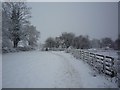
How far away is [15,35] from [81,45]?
45.3 m

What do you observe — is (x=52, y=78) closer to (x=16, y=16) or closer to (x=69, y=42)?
(x=16, y=16)

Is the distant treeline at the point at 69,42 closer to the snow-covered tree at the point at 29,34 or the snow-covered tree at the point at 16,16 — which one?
the snow-covered tree at the point at 29,34

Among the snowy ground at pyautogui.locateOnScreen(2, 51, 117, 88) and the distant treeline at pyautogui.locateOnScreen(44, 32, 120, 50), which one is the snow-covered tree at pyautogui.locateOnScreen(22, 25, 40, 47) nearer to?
the distant treeline at pyautogui.locateOnScreen(44, 32, 120, 50)

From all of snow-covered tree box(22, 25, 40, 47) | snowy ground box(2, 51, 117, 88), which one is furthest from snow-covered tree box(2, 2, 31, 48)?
snowy ground box(2, 51, 117, 88)

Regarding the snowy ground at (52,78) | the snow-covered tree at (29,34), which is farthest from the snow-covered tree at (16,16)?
the snowy ground at (52,78)

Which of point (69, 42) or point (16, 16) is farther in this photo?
point (69, 42)

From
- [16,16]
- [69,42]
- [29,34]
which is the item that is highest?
[16,16]

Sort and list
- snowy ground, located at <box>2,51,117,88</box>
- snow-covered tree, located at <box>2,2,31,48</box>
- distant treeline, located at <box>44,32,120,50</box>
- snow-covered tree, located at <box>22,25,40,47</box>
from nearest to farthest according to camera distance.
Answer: snowy ground, located at <box>2,51,117,88</box> → snow-covered tree, located at <box>2,2,31,48</box> → snow-covered tree, located at <box>22,25,40,47</box> → distant treeline, located at <box>44,32,120,50</box>

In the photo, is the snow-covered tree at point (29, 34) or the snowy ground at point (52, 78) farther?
the snow-covered tree at point (29, 34)

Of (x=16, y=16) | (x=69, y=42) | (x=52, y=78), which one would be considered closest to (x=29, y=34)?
(x=16, y=16)

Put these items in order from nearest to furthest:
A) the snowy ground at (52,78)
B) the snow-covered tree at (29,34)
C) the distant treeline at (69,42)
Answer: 1. the snowy ground at (52,78)
2. the snow-covered tree at (29,34)
3. the distant treeline at (69,42)

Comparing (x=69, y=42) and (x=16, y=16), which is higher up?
(x=16, y=16)

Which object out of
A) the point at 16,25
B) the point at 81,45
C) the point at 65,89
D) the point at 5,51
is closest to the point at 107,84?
the point at 65,89

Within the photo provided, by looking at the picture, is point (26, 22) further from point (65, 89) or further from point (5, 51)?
point (65, 89)
